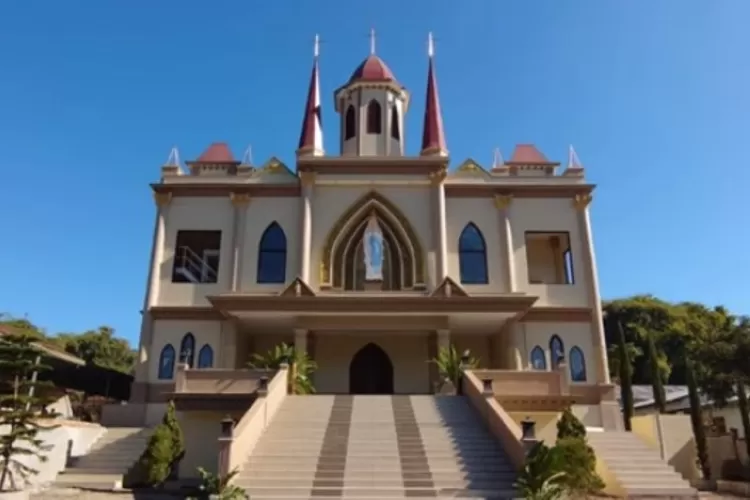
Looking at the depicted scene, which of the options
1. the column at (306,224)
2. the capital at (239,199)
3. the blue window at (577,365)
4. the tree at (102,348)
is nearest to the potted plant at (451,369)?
the blue window at (577,365)

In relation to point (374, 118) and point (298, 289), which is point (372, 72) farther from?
point (298, 289)

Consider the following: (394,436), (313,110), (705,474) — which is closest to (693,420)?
(705,474)

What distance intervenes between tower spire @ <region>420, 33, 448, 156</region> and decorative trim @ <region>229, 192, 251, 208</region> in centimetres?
680

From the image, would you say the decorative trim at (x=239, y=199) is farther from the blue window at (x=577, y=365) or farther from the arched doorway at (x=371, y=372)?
the blue window at (x=577, y=365)

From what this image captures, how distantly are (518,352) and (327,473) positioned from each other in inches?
420

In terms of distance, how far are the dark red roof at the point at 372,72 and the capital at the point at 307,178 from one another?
5842mm

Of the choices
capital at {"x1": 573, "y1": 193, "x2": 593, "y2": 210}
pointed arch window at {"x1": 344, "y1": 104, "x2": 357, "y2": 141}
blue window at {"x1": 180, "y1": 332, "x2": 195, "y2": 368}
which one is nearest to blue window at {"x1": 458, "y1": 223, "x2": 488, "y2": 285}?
capital at {"x1": 573, "y1": 193, "x2": 593, "y2": 210}

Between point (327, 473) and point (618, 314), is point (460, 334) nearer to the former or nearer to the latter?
point (327, 473)

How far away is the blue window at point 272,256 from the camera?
22.1 meters

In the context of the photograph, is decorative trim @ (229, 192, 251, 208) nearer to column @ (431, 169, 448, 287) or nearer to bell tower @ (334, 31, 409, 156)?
bell tower @ (334, 31, 409, 156)

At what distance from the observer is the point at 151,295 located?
847 inches

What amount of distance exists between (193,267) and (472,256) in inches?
417

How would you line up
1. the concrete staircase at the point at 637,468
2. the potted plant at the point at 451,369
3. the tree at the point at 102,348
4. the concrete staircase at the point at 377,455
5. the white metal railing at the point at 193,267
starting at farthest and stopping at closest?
the tree at the point at 102,348, the white metal railing at the point at 193,267, the potted plant at the point at 451,369, the concrete staircase at the point at 637,468, the concrete staircase at the point at 377,455

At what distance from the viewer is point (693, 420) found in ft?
75.1
